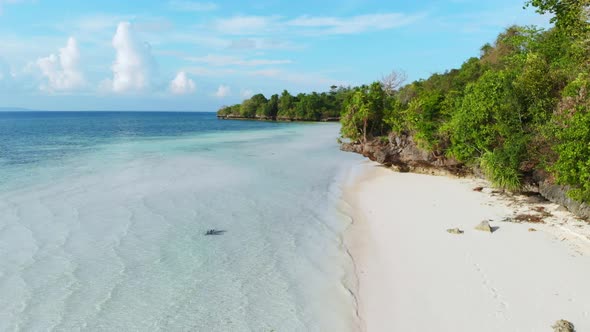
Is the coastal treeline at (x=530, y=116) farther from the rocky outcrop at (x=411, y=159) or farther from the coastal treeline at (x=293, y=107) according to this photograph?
the coastal treeline at (x=293, y=107)

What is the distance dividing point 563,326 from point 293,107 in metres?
109

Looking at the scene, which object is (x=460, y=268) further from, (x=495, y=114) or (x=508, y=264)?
(x=495, y=114)

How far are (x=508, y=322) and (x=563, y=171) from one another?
266 inches

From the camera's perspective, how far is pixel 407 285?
854cm

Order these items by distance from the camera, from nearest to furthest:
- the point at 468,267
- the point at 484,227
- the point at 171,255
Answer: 1. the point at 468,267
2. the point at 171,255
3. the point at 484,227

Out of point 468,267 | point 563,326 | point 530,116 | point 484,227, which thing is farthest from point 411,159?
point 563,326

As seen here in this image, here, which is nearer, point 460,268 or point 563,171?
point 460,268

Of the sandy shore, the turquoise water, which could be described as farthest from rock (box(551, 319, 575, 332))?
the turquoise water

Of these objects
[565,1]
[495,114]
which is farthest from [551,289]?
[495,114]

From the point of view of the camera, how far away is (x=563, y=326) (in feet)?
21.7

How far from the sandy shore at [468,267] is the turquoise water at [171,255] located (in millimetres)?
871

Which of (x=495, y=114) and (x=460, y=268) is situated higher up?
(x=495, y=114)

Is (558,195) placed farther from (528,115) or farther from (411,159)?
(411,159)

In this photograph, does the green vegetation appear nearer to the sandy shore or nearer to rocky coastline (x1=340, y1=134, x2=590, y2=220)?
rocky coastline (x1=340, y1=134, x2=590, y2=220)
